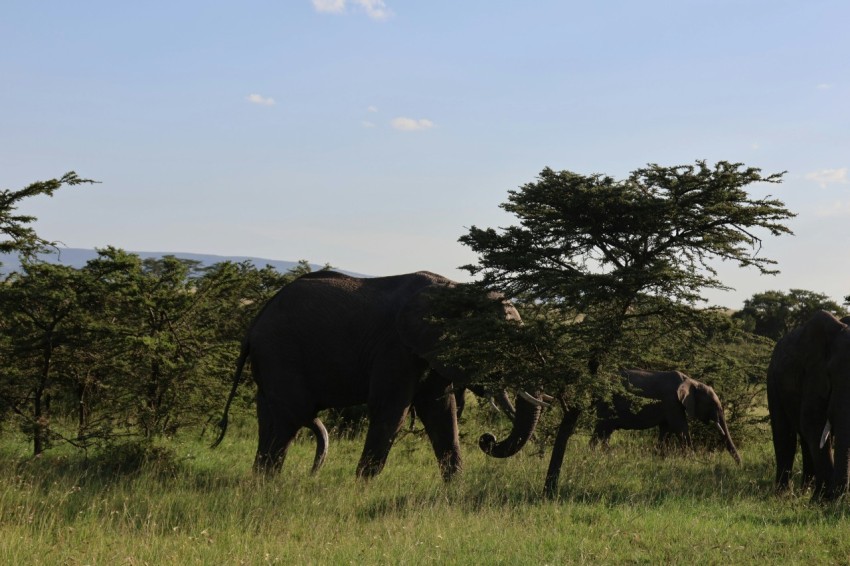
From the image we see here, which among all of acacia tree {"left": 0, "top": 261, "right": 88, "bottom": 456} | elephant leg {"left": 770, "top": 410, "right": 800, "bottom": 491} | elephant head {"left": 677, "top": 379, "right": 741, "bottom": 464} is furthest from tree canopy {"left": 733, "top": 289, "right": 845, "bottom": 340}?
acacia tree {"left": 0, "top": 261, "right": 88, "bottom": 456}

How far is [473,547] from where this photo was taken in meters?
7.79

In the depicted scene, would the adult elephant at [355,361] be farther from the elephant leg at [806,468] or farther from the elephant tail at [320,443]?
the elephant leg at [806,468]

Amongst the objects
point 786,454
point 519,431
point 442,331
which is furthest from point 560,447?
point 786,454

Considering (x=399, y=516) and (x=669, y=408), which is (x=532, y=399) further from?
(x=669, y=408)

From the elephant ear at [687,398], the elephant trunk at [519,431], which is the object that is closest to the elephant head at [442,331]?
the elephant trunk at [519,431]

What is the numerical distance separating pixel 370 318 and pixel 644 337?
3.82 metres

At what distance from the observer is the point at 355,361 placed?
40.6 feet

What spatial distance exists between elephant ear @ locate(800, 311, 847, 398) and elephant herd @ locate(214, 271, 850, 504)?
1cm

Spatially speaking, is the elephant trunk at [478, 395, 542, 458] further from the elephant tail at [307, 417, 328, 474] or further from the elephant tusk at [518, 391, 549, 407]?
the elephant tail at [307, 417, 328, 474]

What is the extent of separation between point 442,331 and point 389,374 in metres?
1.05

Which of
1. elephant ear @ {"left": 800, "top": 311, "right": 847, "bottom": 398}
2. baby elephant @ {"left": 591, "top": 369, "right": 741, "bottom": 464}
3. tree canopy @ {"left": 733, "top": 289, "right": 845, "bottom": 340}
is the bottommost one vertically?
baby elephant @ {"left": 591, "top": 369, "right": 741, "bottom": 464}

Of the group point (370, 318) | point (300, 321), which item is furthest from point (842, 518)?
point (300, 321)

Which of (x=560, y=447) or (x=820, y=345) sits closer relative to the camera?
(x=560, y=447)

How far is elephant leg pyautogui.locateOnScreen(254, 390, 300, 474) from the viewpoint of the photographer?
12258 millimetres
